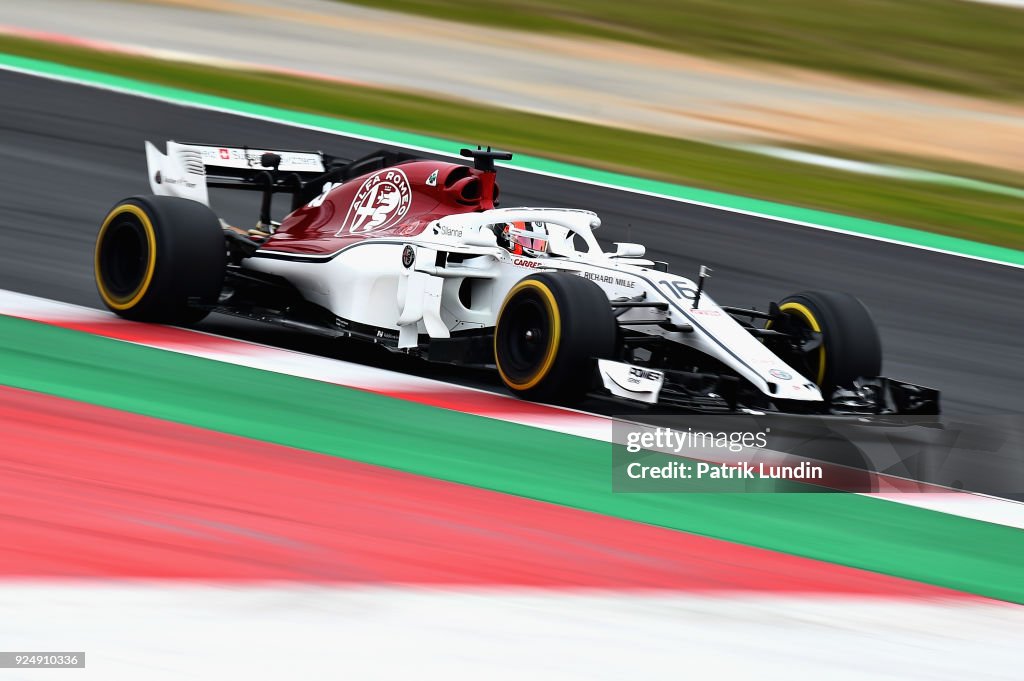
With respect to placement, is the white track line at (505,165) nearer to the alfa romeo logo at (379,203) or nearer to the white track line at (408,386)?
the alfa romeo logo at (379,203)

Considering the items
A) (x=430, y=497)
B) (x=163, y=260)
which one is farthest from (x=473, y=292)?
(x=430, y=497)

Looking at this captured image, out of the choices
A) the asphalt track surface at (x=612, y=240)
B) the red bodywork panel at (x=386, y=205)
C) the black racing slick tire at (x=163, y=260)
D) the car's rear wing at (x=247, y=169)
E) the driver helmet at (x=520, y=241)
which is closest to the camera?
the driver helmet at (x=520, y=241)

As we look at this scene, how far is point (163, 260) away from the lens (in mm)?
8891

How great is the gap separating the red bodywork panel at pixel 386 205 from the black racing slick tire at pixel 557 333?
1.26 metres

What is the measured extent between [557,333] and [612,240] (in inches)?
241

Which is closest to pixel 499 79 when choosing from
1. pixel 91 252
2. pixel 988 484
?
pixel 91 252

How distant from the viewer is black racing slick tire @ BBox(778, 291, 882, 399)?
8055 millimetres

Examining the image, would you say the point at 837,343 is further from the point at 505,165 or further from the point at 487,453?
the point at 505,165

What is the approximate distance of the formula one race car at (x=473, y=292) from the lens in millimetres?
7629

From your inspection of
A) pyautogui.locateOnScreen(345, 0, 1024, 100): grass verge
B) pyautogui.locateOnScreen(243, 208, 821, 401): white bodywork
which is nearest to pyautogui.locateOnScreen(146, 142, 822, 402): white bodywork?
pyautogui.locateOnScreen(243, 208, 821, 401): white bodywork

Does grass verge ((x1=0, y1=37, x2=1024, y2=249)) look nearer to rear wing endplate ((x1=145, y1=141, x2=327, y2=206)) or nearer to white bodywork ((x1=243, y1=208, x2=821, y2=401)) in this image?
rear wing endplate ((x1=145, y1=141, x2=327, y2=206))

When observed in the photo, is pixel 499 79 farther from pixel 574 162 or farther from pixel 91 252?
pixel 91 252

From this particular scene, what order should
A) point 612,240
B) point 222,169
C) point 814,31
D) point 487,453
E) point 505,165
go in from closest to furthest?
1. point 487,453
2. point 222,169
3. point 612,240
4. point 505,165
5. point 814,31

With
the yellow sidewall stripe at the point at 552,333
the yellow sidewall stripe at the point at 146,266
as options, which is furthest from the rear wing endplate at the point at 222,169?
the yellow sidewall stripe at the point at 552,333
